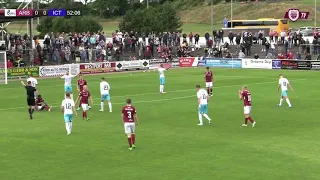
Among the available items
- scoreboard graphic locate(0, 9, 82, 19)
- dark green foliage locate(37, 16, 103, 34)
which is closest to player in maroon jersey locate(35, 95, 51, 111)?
scoreboard graphic locate(0, 9, 82, 19)

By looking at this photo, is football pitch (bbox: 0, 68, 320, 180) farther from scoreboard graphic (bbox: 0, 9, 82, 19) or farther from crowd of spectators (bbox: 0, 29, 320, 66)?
crowd of spectators (bbox: 0, 29, 320, 66)

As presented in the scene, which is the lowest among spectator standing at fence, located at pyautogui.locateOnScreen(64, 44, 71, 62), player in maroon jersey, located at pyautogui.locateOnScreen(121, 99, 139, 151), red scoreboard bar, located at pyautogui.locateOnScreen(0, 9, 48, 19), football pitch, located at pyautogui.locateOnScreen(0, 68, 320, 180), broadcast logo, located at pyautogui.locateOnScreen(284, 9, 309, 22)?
football pitch, located at pyautogui.locateOnScreen(0, 68, 320, 180)

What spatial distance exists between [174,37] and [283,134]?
4910 centimetres

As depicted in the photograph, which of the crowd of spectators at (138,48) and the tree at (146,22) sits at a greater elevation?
the tree at (146,22)

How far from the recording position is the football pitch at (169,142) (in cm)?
1905

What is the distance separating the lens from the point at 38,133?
86.9ft

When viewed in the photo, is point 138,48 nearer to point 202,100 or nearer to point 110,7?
point 202,100

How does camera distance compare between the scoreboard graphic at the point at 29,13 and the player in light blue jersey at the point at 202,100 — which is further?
the scoreboard graphic at the point at 29,13

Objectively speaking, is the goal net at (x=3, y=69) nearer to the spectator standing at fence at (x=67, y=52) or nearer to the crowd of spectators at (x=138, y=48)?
the crowd of spectators at (x=138, y=48)

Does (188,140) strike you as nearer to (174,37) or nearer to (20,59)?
(20,59)

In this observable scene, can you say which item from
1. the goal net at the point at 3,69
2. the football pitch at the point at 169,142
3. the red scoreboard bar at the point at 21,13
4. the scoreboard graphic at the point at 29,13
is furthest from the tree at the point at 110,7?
the football pitch at the point at 169,142

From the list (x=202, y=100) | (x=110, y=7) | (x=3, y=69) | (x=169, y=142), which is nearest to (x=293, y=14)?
(x=110, y=7)

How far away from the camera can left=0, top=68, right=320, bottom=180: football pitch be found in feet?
62.5

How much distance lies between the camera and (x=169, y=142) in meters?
24.0
